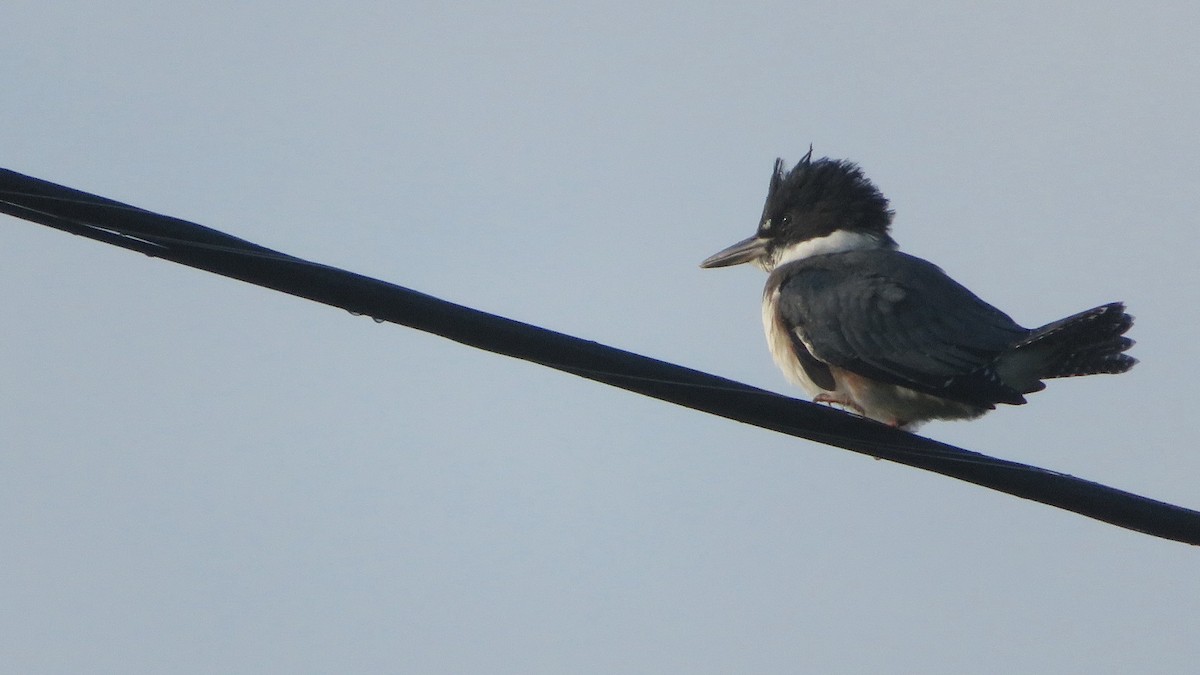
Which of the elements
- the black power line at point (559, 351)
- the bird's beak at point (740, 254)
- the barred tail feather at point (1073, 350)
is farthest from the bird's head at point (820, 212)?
the black power line at point (559, 351)

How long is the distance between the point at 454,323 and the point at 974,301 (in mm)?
3250

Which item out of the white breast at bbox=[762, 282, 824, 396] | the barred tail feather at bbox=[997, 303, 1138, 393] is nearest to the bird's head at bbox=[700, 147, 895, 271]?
the white breast at bbox=[762, 282, 824, 396]

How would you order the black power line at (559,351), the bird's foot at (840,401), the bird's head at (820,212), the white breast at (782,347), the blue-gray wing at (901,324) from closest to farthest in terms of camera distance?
1. the black power line at (559,351)
2. the blue-gray wing at (901,324)
3. the bird's foot at (840,401)
4. the white breast at (782,347)
5. the bird's head at (820,212)

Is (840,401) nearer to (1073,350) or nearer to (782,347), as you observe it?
(782,347)

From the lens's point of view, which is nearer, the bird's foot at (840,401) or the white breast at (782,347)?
the bird's foot at (840,401)

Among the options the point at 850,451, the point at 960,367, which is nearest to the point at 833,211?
the point at 960,367

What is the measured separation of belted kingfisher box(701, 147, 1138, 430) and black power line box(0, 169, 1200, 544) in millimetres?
1384

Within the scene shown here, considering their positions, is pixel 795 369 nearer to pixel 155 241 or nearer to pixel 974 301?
pixel 974 301

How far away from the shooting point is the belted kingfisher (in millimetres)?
5191

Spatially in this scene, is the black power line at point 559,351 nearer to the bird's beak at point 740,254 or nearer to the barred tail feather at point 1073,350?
the barred tail feather at point 1073,350

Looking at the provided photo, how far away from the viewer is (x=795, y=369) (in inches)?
245

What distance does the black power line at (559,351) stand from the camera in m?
3.16

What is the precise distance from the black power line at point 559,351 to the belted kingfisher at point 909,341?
1.38 meters

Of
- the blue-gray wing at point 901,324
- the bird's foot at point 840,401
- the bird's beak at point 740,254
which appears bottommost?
the bird's foot at point 840,401
